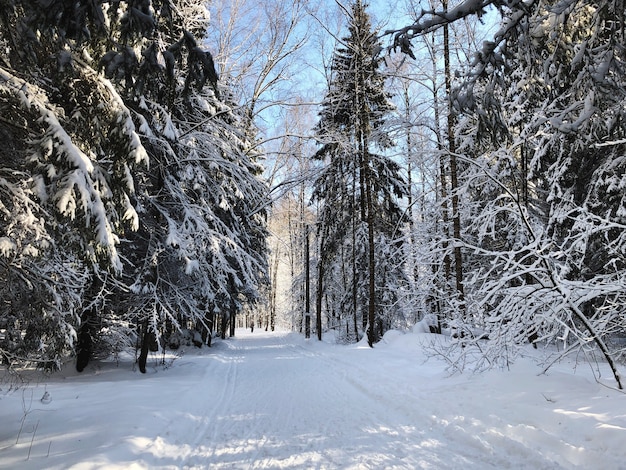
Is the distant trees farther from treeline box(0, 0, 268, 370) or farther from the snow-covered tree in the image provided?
treeline box(0, 0, 268, 370)

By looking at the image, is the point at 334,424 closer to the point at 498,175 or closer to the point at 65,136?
the point at 65,136

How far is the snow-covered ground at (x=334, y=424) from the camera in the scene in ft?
13.2

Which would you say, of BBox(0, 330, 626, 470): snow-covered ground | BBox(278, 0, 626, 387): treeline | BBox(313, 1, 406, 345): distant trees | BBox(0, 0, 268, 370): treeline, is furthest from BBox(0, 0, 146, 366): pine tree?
BBox(313, 1, 406, 345): distant trees

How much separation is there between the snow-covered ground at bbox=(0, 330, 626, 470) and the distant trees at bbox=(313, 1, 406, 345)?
795 centimetres

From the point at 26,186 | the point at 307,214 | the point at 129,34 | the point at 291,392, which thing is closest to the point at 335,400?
the point at 291,392

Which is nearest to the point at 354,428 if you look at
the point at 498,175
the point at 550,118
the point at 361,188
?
the point at 550,118

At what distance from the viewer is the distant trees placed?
595 inches

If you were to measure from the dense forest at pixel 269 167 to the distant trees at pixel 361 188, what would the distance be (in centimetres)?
16

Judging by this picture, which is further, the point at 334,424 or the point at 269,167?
the point at 269,167

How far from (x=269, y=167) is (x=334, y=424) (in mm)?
14395

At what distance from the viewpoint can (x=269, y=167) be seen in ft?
60.5

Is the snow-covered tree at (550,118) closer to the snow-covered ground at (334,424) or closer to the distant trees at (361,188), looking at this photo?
the snow-covered ground at (334,424)

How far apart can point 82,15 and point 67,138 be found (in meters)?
1.24

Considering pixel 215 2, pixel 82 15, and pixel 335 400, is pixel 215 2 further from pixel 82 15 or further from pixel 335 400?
pixel 335 400
